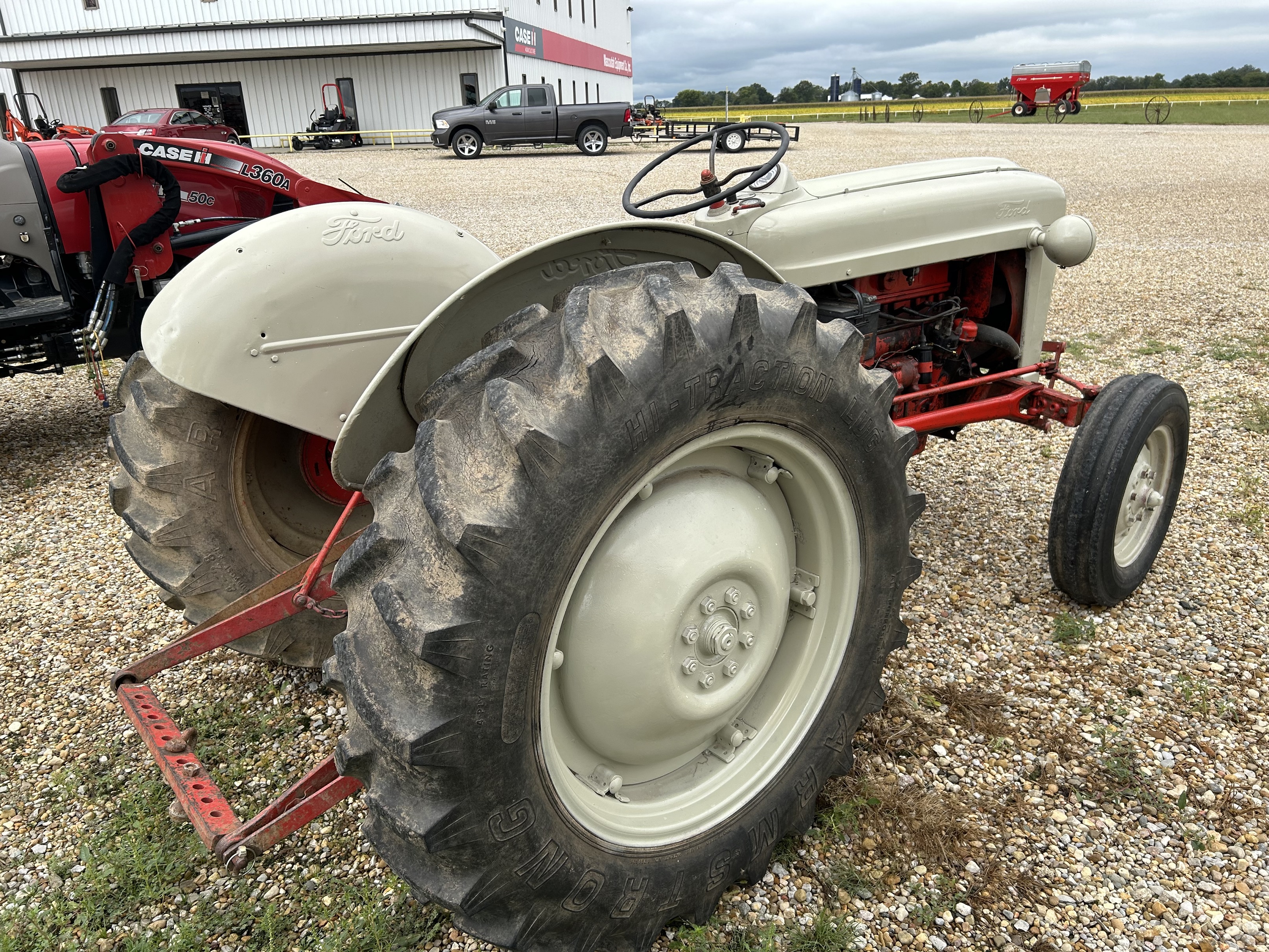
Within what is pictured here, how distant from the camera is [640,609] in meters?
1.70

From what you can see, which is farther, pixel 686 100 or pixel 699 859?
pixel 686 100

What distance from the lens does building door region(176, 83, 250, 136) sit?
93.4 ft

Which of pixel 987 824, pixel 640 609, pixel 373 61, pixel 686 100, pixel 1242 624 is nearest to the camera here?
pixel 640 609

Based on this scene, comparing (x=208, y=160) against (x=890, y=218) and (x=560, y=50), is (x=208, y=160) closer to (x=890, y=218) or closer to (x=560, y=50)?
(x=890, y=218)

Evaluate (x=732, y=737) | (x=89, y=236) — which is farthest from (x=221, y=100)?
(x=732, y=737)

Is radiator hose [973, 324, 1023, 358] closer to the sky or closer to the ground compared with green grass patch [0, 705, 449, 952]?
closer to the sky

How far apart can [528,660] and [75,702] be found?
2.26m

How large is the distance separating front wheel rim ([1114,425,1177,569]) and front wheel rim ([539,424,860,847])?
66.4 inches

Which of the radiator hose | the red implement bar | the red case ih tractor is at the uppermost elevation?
the red case ih tractor

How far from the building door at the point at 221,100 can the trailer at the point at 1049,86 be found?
28562 millimetres

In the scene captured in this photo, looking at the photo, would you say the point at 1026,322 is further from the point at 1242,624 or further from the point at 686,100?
the point at 686,100

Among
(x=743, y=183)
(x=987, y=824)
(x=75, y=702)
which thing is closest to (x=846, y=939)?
(x=987, y=824)

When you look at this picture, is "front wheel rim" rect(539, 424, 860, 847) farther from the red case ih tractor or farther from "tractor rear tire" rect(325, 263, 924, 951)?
the red case ih tractor

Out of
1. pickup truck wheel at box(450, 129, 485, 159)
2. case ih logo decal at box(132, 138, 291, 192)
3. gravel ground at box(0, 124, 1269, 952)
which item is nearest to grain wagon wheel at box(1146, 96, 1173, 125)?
pickup truck wheel at box(450, 129, 485, 159)
